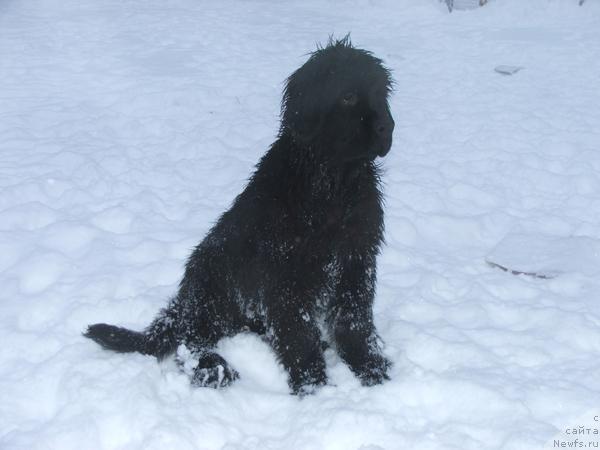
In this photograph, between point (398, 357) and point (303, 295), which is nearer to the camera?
point (303, 295)

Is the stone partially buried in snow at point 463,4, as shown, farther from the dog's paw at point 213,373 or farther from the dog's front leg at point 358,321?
the dog's paw at point 213,373

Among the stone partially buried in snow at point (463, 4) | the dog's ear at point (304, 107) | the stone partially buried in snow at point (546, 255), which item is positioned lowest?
the stone partially buried in snow at point (546, 255)

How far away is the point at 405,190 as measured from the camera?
17.4 feet

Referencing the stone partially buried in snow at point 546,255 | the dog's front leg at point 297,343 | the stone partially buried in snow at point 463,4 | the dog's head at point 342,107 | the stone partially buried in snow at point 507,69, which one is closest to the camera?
the dog's head at point 342,107

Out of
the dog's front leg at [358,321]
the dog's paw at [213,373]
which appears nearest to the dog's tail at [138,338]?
the dog's paw at [213,373]

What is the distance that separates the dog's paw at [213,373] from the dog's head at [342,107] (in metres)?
1.29

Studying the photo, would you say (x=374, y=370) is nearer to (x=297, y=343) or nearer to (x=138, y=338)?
(x=297, y=343)

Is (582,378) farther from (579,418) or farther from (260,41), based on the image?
(260,41)

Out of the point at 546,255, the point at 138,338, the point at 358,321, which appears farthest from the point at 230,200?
the point at 546,255

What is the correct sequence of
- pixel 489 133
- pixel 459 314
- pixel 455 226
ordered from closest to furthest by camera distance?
pixel 459 314 < pixel 455 226 < pixel 489 133

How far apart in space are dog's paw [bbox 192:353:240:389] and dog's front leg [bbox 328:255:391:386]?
639 millimetres

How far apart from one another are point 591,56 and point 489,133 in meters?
3.59

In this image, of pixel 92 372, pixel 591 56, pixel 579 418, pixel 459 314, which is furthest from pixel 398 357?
pixel 591 56

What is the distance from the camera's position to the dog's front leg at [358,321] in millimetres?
3020
